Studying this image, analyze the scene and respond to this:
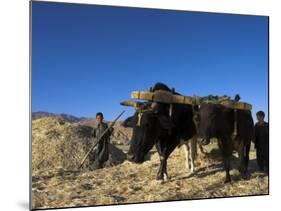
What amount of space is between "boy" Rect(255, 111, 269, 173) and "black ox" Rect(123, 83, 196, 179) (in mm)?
812

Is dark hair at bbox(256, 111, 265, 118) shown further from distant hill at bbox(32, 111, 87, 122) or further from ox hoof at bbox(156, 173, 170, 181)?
distant hill at bbox(32, 111, 87, 122)

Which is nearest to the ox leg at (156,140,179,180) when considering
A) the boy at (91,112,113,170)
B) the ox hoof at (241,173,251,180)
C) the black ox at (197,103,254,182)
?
the black ox at (197,103,254,182)

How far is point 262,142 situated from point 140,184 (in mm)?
1572

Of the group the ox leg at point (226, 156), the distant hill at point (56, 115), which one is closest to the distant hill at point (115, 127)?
the distant hill at point (56, 115)

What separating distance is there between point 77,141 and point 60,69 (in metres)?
0.75

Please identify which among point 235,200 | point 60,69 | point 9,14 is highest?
point 9,14

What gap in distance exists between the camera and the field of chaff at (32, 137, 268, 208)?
610 centimetres

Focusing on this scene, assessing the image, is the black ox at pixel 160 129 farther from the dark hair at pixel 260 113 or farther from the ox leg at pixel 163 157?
the dark hair at pixel 260 113

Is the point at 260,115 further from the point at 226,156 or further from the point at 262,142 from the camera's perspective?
the point at 226,156

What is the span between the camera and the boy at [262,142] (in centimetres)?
698
